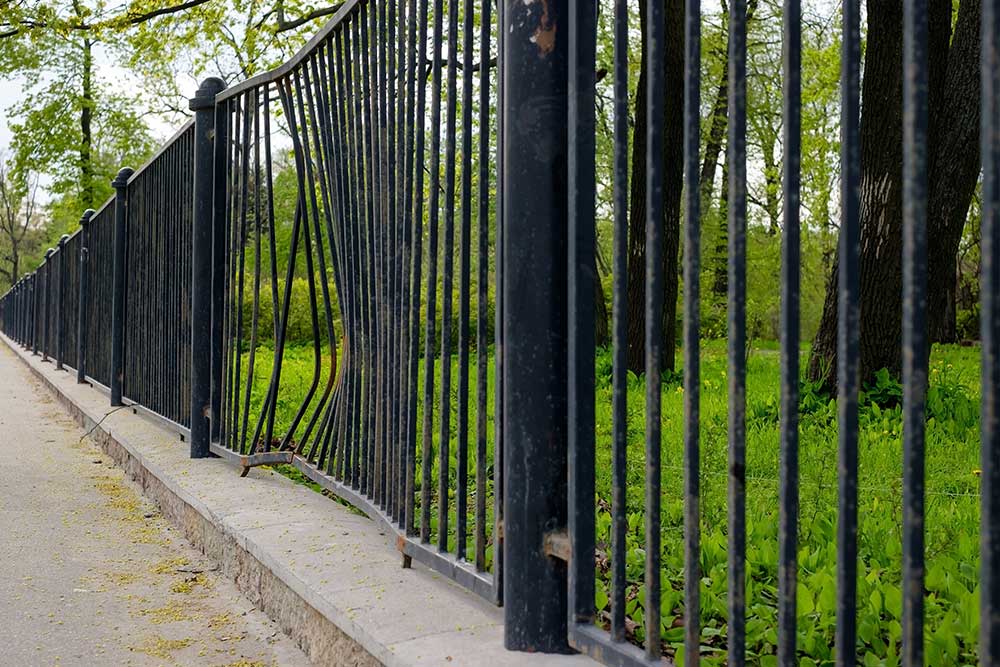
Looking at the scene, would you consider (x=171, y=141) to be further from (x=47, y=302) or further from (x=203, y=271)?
(x=47, y=302)

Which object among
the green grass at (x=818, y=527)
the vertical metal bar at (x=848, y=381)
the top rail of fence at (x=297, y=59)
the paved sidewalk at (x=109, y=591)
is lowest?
the paved sidewalk at (x=109, y=591)

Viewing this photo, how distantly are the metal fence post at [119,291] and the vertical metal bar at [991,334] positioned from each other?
8571 mm

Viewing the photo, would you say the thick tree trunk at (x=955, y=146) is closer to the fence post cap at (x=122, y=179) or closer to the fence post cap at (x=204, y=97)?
the fence post cap at (x=204, y=97)

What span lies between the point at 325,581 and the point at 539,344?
3.70ft

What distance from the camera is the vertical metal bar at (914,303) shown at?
1442 millimetres

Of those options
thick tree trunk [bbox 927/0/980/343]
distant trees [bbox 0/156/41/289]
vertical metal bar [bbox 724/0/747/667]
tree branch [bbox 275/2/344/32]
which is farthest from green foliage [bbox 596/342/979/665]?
distant trees [bbox 0/156/41/289]

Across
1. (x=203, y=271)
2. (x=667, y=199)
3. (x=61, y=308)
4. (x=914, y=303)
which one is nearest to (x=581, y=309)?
(x=914, y=303)

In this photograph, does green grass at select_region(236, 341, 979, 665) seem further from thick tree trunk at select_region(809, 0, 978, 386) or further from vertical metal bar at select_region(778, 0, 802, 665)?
vertical metal bar at select_region(778, 0, 802, 665)

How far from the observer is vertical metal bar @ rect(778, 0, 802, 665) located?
1.69 m

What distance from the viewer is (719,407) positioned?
7402 millimetres

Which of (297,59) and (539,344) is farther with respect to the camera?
(297,59)

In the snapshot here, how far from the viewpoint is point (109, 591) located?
12.8 ft

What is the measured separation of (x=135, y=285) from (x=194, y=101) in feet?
10.5

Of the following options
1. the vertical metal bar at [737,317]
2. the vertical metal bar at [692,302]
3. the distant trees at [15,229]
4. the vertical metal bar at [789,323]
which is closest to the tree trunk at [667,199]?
the vertical metal bar at [692,302]
